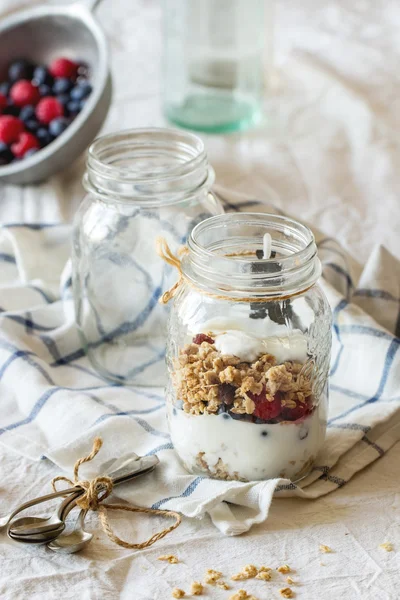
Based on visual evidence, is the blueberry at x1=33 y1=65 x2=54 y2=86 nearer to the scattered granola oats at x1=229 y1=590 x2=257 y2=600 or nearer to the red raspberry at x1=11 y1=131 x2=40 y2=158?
the red raspberry at x1=11 y1=131 x2=40 y2=158

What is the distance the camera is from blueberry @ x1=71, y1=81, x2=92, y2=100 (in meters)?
1.39

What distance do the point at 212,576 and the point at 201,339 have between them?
20cm

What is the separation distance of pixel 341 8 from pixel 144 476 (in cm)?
157

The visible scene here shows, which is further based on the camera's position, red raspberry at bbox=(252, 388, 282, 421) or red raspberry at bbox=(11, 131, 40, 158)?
red raspberry at bbox=(11, 131, 40, 158)

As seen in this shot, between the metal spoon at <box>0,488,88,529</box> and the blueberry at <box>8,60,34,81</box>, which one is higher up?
the metal spoon at <box>0,488,88,529</box>

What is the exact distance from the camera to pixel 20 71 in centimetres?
149

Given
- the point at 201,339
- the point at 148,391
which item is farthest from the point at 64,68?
the point at 201,339

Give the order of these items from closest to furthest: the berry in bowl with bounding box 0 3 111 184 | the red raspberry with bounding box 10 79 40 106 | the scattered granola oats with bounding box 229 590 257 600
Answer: the scattered granola oats with bounding box 229 590 257 600, the berry in bowl with bounding box 0 3 111 184, the red raspberry with bounding box 10 79 40 106

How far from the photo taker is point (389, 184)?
142 centimetres

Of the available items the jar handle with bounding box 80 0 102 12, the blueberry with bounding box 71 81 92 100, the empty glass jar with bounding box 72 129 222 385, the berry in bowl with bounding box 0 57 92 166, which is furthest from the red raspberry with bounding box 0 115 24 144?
the empty glass jar with bounding box 72 129 222 385

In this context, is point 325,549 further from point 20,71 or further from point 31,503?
point 20,71

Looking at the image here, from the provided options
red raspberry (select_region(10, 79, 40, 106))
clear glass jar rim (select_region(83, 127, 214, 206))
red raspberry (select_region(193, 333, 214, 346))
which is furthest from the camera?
red raspberry (select_region(10, 79, 40, 106))

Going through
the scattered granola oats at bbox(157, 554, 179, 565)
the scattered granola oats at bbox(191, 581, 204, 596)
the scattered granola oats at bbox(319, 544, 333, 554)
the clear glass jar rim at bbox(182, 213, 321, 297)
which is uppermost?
the clear glass jar rim at bbox(182, 213, 321, 297)

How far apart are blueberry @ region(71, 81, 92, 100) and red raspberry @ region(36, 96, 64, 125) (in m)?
0.03
